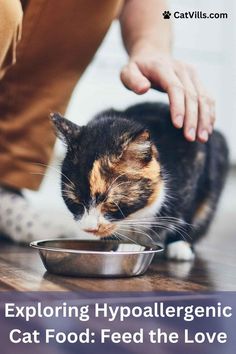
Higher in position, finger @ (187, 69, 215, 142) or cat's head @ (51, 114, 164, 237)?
finger @ (187, 69, 215, 142)

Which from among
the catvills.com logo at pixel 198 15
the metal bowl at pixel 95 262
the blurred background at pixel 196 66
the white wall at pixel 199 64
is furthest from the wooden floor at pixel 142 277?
the catvills.com logo at pixel 198 15

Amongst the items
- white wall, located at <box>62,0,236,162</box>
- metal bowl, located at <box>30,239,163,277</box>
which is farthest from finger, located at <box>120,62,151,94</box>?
metal bowl, located at <box>30,239,163,277</box>

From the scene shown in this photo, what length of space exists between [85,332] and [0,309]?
0.09m

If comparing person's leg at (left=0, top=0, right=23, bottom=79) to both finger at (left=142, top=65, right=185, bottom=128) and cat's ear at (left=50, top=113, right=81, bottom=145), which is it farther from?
finger at (left=142, top=65, right=185, bottom=128)

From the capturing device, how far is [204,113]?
0.94 meters

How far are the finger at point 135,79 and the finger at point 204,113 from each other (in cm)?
8

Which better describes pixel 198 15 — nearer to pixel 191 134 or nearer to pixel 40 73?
pixel 191 134

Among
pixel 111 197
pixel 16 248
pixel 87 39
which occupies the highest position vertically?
pixel 87 39

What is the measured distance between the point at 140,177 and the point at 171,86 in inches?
5.5

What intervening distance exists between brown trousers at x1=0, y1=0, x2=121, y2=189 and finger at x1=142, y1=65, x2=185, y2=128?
0.16 m

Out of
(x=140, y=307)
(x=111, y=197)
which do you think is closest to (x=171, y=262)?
(x=111, y=197)

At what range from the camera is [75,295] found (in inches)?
26.5

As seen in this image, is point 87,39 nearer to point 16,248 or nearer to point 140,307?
point 16,248

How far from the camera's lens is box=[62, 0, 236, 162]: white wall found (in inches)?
38.3
